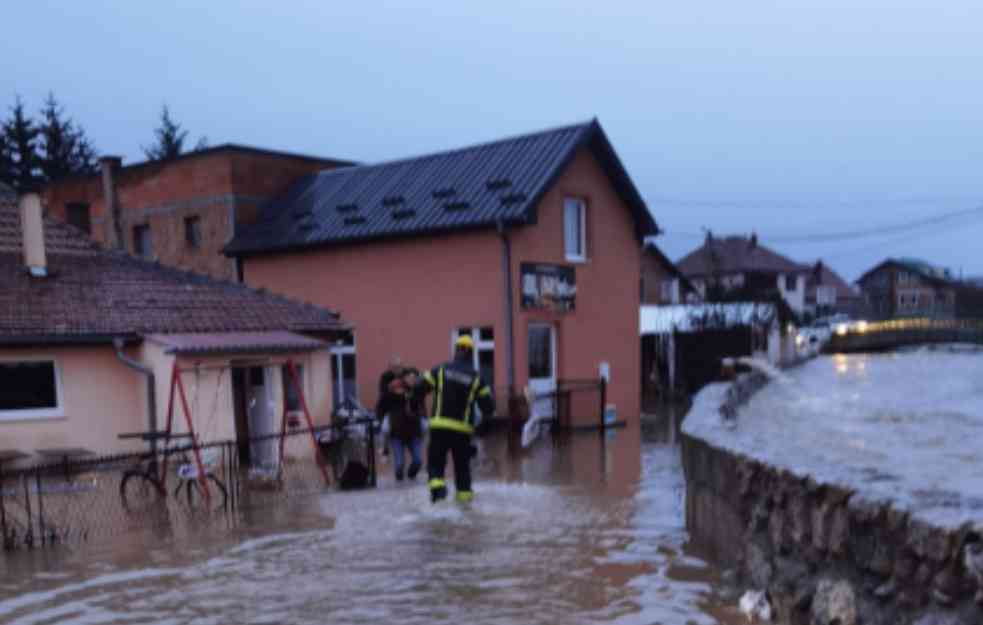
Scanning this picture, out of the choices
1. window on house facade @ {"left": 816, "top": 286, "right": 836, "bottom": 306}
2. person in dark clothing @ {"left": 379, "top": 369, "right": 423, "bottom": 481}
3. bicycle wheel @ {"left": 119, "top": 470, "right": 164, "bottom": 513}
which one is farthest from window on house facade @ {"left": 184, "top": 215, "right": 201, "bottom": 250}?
window on house facade @ {"left": 816, "top": 286, "right": 836, "bottom": 306}

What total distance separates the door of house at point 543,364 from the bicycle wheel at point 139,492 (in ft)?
29.3

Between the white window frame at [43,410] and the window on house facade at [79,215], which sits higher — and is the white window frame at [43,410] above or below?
below

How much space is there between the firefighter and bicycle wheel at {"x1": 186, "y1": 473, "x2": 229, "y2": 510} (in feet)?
9.54

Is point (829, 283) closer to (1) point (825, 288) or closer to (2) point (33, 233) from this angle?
(1) point (825, 288)

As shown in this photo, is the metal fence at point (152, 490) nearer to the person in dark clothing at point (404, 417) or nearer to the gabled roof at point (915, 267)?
the person in dark clothing at point (404, 417)

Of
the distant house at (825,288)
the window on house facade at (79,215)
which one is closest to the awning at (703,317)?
the window on house facade at (79,215)

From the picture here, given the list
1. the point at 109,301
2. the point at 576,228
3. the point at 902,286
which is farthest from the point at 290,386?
the point at 902,286

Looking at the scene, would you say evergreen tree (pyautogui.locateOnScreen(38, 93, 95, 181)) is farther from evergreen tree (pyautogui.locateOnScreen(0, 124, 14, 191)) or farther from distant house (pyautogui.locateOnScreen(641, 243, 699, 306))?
distant house (pyautogui.locateOnScreen(641, 243, 699, 306))

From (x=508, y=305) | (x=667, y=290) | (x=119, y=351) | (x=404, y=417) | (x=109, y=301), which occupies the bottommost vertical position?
(x=404, y=417)

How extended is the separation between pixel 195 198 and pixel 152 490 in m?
15.0

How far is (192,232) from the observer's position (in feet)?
84.0

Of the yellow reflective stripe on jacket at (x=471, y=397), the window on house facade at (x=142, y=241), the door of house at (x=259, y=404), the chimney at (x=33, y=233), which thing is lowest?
the door of house at (x=259, y=404)

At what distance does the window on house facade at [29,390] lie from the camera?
13.3m

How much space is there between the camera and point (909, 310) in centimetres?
4619
